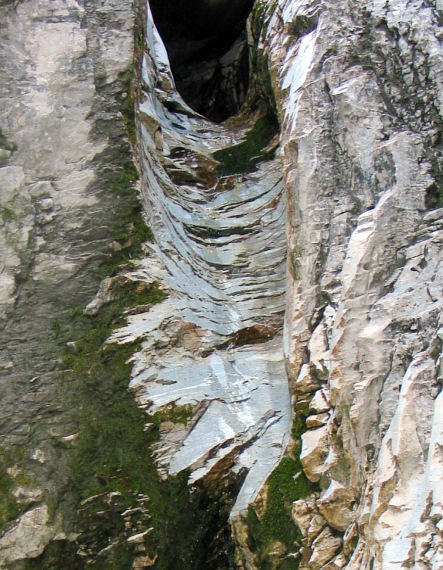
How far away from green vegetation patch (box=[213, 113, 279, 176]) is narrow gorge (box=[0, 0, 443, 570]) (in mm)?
1111

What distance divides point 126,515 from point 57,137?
201 cm

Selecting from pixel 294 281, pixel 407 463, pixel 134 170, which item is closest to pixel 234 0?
pixel 134 170

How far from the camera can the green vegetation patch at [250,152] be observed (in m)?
5.70

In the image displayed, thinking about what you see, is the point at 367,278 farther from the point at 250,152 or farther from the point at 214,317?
the point at 250,152

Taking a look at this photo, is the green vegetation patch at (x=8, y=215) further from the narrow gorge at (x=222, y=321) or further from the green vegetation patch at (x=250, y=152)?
the green vegetation patch at (x=250, y=152)

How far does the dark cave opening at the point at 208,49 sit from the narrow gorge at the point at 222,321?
3.63 m

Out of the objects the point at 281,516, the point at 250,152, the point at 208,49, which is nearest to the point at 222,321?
the point at 281,516

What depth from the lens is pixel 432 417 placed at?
266 cm

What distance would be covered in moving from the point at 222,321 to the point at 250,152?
2.21 meters

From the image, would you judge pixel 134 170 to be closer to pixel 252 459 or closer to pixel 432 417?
pixel 252 459

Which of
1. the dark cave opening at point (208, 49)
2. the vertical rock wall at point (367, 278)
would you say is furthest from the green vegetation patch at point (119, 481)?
the dark cave opening at point (208, 49)

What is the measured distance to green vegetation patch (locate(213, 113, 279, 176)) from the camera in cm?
570

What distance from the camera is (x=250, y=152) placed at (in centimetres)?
589

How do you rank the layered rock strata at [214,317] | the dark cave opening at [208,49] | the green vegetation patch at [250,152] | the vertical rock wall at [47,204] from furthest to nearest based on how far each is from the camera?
the dark cave opening at [208,49], the green vegetation patch at [250,152], the layered rock strata at [214,317], the vertical rock wall at [47,204]
